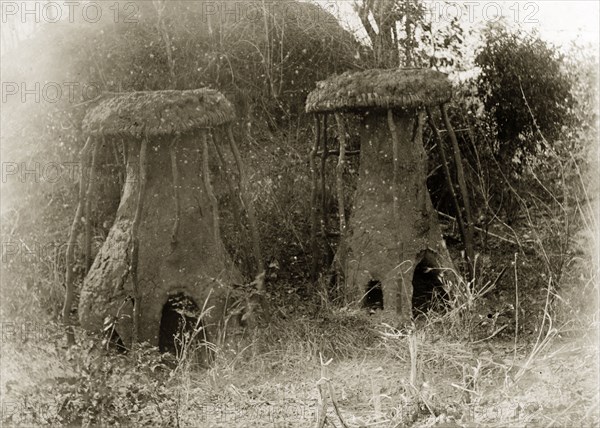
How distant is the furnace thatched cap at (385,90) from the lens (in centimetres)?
661

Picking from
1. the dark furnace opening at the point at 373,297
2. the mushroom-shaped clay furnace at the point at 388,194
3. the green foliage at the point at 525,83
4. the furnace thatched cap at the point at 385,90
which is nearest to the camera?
the furnace thatched cap at the point at 385,90

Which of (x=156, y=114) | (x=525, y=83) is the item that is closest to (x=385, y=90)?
(x=156, y=114)

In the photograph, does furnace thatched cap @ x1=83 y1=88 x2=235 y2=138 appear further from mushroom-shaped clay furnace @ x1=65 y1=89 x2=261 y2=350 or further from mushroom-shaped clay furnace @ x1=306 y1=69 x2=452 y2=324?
mushroom-shaped clay furnace @ x1=306 y1=69 x2=452 y2=324

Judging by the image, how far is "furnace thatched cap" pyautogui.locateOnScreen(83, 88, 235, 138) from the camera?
6.03 metres

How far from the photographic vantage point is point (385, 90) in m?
6.62

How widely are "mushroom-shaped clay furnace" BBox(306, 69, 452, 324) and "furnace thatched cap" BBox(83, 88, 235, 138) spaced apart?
1041 millimetres

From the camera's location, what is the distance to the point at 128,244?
20.8 ft

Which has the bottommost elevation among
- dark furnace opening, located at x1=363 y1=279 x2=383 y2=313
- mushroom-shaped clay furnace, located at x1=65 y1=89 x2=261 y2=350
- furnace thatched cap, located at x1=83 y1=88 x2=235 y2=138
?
dark furnace opening, located at x1=363 y1=279 x2=383 y2=313

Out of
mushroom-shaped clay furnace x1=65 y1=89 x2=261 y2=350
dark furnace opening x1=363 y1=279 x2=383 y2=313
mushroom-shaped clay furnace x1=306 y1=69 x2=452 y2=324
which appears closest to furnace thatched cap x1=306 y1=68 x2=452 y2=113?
mushroom-shaped clay furnace x1=306 y1=69 x2=452 y2=324

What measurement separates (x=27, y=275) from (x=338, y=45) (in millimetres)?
3607

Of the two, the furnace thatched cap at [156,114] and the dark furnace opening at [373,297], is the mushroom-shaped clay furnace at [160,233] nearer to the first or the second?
the furnace thatched cap at [156,114]

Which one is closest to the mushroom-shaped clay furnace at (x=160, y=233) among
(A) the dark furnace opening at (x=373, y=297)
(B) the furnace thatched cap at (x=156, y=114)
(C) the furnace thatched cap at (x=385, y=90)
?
(B) the furnace thatched cap at (x=156, y=114)

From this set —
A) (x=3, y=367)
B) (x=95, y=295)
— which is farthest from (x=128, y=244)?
(x=3, y=367)

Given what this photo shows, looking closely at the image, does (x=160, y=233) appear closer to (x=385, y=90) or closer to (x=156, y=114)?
(x=156, y=114)
